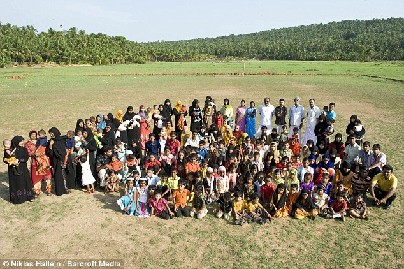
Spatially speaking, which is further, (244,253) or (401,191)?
(401,191)

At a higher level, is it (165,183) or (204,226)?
(165,183)

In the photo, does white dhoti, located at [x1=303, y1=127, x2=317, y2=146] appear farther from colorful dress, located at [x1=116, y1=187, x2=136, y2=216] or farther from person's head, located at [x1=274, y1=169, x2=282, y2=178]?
colorful dress, located at [x1=116, y1=187, x2=136, y2=216]

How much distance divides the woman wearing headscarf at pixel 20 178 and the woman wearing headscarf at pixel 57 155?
597 mm

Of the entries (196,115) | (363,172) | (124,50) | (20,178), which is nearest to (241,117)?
(196,115)

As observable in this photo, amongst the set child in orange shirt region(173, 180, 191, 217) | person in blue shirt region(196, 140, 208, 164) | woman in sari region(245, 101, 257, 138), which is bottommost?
child in orange shirt region(173, 180, 191, 217)

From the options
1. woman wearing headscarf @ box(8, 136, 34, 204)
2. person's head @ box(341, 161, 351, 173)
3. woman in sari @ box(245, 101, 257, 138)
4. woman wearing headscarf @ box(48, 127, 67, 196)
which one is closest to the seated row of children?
person's head @ box(341, 161, 351, 173)

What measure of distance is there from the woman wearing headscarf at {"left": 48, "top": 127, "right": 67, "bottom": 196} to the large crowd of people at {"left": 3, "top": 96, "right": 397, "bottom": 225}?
0.02m

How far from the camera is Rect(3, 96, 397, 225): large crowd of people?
756 cm

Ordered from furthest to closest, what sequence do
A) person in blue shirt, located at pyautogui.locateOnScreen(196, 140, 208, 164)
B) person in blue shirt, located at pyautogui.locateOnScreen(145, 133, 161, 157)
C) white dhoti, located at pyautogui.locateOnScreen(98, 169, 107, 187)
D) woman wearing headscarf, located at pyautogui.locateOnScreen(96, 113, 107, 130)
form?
woman wearing headscarf, located at pyautogui.locateOnScreen(96, 113, 107, 130)
person in blue shirt, located at pyautogui.locateOnScreen(145, 133, 161, 157)
person in blue shirt, located at pyautogui.locateOnScreen(196, 140, 208, 164)
white dhoti, located at pyautogui.locateOnScreen(98, 169, 107, 187)

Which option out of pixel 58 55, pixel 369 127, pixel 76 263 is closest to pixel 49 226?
pixel 76 263

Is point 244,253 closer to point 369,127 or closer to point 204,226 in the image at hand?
point 204,226

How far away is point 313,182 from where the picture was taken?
27.3 feet

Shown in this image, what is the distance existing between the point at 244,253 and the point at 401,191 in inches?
204

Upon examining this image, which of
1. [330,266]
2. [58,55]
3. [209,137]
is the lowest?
[330,266]
